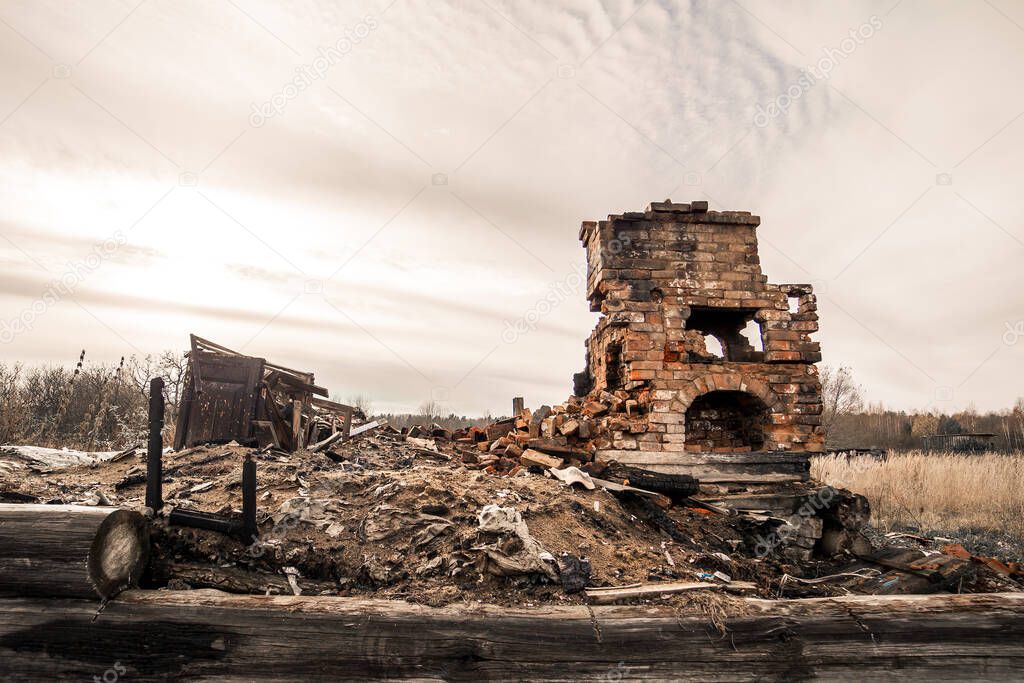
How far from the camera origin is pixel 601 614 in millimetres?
2840

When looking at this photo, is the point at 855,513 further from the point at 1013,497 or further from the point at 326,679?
the point at 1013,497

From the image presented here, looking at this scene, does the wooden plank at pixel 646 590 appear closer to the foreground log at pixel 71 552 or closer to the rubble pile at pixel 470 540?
the rubble pile at pixel 470 540

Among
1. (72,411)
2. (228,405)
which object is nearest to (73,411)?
(72,411)

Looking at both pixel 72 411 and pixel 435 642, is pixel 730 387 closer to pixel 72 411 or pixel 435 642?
pixel 435 642

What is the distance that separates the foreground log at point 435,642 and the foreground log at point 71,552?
88 mm

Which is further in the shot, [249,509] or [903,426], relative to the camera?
[903,426]

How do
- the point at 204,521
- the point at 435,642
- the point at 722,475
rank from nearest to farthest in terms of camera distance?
1. the point at 435,642
2. the point at 204,521
3. the point at 722,475

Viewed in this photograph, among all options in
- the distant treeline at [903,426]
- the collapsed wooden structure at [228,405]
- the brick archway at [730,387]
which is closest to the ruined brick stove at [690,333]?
the brick archway at [730,387]

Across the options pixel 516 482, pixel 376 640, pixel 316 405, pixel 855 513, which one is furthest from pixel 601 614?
pixel 316 405

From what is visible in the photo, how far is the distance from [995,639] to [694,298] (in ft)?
15.9

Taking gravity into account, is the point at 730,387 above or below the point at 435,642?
above

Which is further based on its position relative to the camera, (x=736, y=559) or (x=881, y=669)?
(x=736, y=559)

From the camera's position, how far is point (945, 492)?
9.62 metres

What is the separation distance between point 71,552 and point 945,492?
1290 centimetres
